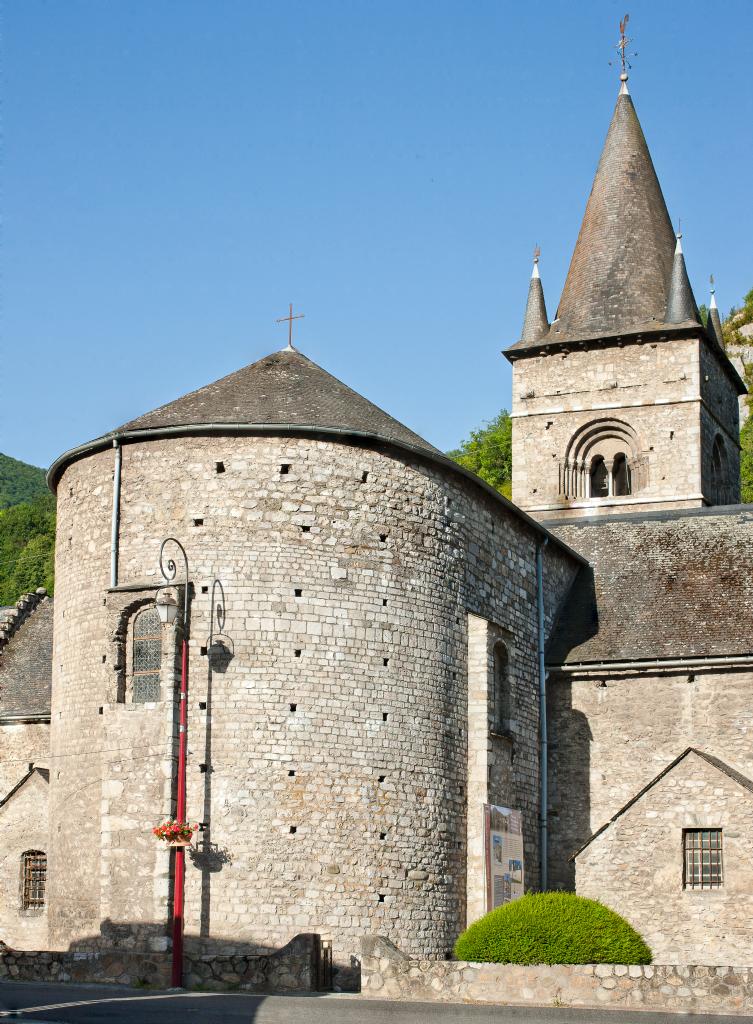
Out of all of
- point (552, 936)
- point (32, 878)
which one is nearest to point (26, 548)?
point (32, 878)

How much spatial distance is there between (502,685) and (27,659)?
11.6m

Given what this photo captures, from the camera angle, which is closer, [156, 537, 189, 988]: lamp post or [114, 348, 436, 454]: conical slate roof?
[156, 537, 189, 988]: lamp post

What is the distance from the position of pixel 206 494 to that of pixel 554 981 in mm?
9599

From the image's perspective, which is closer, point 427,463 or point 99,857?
point 99,857

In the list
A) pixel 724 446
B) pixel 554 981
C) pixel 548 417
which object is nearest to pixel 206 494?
pixel 554 981

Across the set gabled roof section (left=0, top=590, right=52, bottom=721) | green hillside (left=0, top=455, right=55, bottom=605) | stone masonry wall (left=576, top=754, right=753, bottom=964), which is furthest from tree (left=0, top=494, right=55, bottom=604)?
stone masonry wall (left=576, top=754, right=753, bottom=964)

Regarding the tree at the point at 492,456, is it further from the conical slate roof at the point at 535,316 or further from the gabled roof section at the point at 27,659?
the gabled roof section at the point at 27,659

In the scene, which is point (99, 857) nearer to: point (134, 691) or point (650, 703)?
point (134, 691)

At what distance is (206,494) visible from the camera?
22.7 metres

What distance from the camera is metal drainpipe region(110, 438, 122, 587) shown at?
22906mm

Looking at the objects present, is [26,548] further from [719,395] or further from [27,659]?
[27,659]

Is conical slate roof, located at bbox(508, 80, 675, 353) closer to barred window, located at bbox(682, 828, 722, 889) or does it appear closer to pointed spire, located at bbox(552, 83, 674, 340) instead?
pointed spire, located at bbox(552, 83, 674, 340)

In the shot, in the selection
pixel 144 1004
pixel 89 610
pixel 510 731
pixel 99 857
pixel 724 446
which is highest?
pixel 724 446

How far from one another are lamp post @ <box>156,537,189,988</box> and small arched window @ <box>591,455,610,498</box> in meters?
21.4
